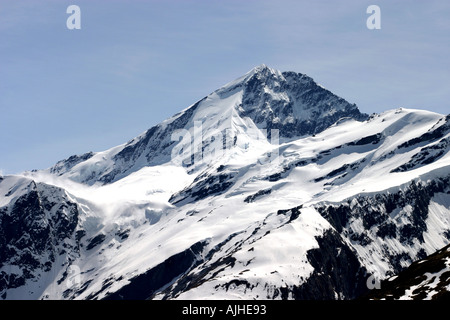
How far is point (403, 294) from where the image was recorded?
148375 millimetres

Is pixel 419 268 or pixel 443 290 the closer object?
pixel 443 290
